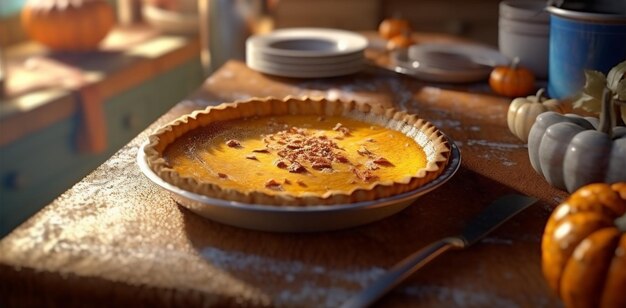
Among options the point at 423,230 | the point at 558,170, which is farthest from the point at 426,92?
the point at 423,230

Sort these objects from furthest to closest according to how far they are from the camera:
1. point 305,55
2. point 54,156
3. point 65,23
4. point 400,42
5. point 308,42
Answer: point 65,23, point 54,156, point 400,42, point 308,42, point 305,55

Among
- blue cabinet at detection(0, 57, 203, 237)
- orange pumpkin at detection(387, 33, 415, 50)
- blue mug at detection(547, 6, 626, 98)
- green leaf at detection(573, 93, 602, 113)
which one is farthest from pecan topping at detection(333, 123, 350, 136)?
blue cabinet at detection(0, 57, 203, 237)

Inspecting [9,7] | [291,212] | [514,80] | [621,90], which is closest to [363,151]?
[291,212]

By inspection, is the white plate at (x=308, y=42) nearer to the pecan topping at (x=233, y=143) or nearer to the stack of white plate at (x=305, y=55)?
the stack of white plate at (x=305, y=55)

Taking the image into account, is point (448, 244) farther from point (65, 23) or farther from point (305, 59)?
point (65, 23)

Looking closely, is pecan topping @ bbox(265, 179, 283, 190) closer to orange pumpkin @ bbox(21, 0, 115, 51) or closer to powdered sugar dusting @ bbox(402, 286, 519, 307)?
powdered sugar dusting @ bbox(402, 286, 519, 307)

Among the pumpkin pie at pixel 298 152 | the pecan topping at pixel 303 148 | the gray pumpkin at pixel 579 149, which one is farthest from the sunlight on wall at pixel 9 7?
the gray pumpkin at pixel 579 149
